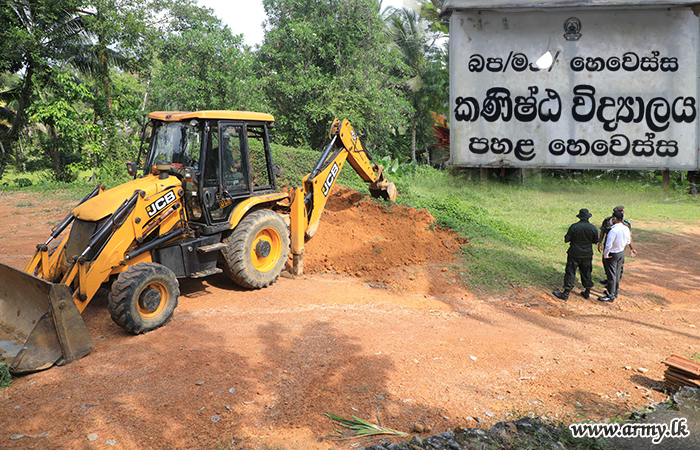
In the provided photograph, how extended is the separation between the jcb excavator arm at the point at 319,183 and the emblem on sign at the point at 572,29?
7002 mm

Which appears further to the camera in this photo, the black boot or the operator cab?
the black boot

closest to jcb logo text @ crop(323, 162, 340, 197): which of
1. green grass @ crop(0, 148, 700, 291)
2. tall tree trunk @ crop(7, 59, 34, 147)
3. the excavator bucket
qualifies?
the excavator bucket

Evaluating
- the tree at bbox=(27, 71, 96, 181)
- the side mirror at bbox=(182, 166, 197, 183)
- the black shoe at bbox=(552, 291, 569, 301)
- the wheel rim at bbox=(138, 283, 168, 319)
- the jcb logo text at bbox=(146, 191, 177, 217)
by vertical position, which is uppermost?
the tree at bbox=(27, 71, 96, 181)

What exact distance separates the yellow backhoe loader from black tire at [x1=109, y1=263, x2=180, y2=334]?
12mm

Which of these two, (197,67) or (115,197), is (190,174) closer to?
(115,197)

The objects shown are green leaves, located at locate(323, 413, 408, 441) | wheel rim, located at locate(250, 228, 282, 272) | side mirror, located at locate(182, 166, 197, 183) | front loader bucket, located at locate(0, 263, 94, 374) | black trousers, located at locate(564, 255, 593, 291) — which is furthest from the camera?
black trousers, located at locate(564, 255, 593, 291)

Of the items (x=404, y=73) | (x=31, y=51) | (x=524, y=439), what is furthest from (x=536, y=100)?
(x=404, y=73)

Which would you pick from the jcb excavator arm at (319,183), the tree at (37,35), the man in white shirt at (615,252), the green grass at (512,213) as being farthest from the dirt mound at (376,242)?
the tree at (37,35)

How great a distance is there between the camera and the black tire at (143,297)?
5746mm

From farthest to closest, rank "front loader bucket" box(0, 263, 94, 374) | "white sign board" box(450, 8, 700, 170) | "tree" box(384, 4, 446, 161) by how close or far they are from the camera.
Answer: "tree" box(384, 4, 446, 161), "front loader bucket" box(0, 263, 94, 374), "white sign board" box(450, 8, 700, 170)

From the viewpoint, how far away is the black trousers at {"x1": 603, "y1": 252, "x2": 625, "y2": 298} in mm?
8344

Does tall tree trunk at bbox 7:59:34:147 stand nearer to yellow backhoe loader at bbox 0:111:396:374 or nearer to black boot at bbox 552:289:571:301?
yellow backhoe loader at bbox 0:111:396:374

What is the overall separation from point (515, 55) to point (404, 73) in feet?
70.5

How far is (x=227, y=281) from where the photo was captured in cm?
835
